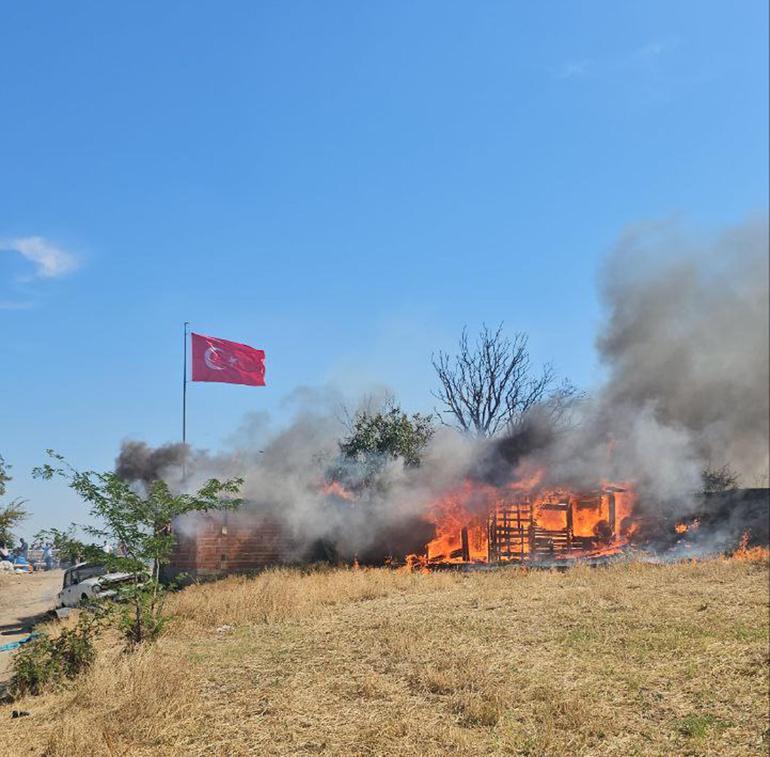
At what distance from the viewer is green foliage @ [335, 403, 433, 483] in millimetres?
21766

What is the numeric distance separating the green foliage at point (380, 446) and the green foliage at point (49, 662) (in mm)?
12416

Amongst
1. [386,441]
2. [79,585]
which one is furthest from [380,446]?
[79,585]

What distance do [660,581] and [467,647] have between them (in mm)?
6626

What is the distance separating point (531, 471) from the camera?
21.3 meters

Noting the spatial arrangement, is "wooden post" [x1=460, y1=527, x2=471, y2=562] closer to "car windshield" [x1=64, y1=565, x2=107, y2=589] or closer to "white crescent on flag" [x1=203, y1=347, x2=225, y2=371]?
"white crescent on flag" [x1=203, y1=347, x2=225, y2=371]

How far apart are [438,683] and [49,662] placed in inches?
201

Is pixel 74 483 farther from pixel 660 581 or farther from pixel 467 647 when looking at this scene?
pixel 660 581

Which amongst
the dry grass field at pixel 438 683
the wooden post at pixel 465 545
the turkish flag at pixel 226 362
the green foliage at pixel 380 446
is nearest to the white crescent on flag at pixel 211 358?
the turkish flag at pixel 226 362

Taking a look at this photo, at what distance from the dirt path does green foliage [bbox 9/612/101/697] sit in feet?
6.16

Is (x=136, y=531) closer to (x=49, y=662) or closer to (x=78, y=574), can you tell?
(x=49, y=662)

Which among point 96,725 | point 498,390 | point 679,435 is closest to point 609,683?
point 96,725

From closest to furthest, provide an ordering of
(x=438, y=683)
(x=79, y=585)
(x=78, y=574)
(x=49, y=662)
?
(x=438, y=683) < (x=49, y=662) < (x=79, y=585) < (x=78, y=574)

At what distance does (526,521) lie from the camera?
20891 millimetres

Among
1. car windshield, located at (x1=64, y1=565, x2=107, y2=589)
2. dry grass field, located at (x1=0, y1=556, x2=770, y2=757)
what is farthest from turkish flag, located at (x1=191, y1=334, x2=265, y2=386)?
dry grass field, located at (x1=0, y1=556, x2=770, y2=757)
